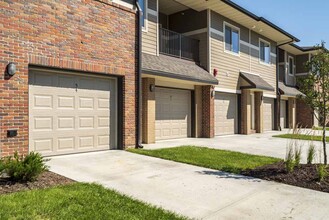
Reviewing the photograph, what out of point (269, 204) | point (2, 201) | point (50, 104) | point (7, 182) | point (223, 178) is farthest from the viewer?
point (50, 104)

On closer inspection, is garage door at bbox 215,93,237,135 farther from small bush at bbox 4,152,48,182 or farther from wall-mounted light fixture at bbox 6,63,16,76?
small bush at bbox 4,152,48,182

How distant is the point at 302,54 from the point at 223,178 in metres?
24.5

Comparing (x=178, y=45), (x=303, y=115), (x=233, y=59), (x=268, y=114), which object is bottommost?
(x=303, y=115)

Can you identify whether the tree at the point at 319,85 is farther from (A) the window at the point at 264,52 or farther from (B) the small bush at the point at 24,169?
(A) the window at the point at 264,52

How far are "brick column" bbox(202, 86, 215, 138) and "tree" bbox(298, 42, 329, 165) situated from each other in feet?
A: 25.3

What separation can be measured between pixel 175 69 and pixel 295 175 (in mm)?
→ 7236

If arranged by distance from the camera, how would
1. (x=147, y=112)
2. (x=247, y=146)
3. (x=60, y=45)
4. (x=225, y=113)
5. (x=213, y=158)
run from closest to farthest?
(x=60, y=45)
(x=213, y=158)
(x=147, y=112)
(x=247, y=146)
(x=225, y=113)

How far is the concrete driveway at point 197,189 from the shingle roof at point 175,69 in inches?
173

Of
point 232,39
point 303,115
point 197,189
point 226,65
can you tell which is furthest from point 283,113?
point 197,189

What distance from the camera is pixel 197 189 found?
5.67 metres

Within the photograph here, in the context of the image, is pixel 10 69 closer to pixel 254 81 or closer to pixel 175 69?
pixel 175 69

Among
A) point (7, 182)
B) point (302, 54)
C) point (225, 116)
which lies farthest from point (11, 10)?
point (302, 54)

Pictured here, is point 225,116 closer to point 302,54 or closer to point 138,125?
point 138,125

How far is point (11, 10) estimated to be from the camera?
7246 millimetres
